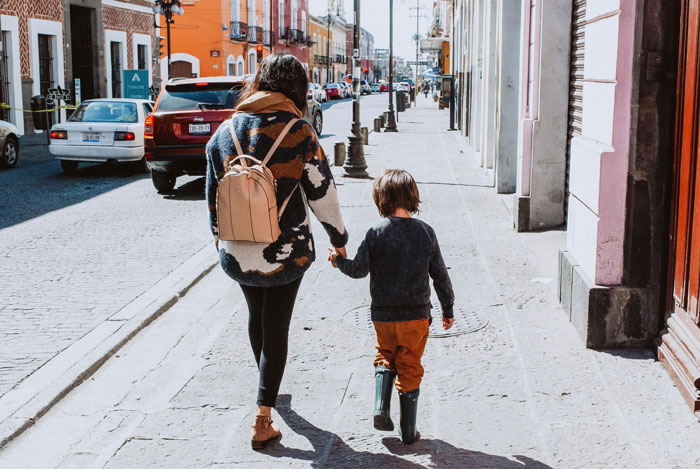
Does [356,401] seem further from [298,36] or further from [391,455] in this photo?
[298,36]

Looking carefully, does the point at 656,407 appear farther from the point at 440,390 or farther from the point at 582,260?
the point at 582,260

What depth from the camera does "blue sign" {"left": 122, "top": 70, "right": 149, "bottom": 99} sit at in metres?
27.5

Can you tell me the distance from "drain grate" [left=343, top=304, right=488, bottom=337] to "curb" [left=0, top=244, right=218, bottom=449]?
150cm

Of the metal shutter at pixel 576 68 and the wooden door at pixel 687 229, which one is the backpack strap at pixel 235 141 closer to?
the wooden door at pixel 687 229

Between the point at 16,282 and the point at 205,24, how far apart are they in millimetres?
45349

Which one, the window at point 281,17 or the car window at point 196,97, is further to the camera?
the window at point 281,17

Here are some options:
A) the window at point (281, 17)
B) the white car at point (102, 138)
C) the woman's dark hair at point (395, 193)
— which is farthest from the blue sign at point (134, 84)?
the window at point (281, 17)

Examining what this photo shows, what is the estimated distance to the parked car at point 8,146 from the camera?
16766mm

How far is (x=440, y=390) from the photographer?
4793 mm

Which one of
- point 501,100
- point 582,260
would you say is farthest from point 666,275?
point 501,100

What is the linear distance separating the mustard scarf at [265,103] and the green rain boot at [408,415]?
139 centimetres

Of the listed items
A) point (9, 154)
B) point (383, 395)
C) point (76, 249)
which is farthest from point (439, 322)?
point (9, 154)

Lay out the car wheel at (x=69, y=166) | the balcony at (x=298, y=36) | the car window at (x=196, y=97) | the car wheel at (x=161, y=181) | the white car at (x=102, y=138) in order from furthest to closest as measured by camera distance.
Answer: the balcony at (x=298, y=36) < the car wheel at (x=69, y=166) < the white car at (x=102, y=138) < the car wheel at (x=161, y=181) < the car window at (x=196, y=97)

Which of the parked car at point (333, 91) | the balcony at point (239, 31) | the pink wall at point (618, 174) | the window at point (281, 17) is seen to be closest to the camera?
the pink wall at point (618, 174)
